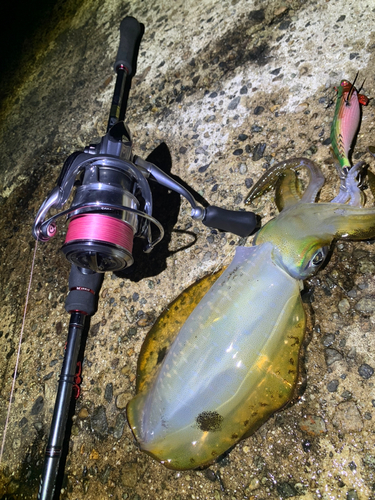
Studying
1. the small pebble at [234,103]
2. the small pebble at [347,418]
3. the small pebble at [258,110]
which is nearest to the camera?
the small pebble at [347,418]

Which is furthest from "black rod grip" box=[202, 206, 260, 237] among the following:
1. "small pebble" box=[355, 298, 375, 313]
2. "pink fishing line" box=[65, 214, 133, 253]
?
"small pebble" box=[355, 298, 375, 313]

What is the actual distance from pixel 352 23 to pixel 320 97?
606mm

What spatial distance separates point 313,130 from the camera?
2393mm

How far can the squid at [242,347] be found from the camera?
1780 millimetres

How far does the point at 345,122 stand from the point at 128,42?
2.19 m

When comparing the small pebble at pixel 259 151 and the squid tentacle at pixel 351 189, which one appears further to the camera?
the small pebble at pixel 259 151

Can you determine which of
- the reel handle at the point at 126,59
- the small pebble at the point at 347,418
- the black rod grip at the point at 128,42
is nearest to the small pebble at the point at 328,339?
the small pebble at the point at 347,418

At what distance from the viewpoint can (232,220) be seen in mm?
2188

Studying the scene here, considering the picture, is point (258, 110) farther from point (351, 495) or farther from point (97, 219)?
point (351, 495)

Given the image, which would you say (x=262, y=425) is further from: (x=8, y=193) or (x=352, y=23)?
(x=8, y=193)

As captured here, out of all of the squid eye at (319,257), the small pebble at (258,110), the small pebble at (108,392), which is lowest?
the small pebble at (108,392)

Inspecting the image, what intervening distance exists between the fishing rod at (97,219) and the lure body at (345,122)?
0.61 meters

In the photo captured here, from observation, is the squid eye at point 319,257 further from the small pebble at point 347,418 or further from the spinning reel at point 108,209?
the small pebble at point 347,418

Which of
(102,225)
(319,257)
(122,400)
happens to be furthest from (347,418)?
(102,225)
